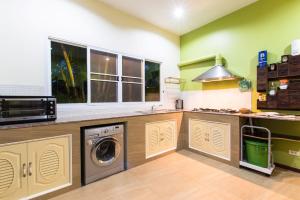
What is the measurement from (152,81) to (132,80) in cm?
61

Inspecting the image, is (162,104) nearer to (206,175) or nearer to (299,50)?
(206,175)

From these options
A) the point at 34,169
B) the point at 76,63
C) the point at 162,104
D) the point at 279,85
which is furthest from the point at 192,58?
the point at 34,169

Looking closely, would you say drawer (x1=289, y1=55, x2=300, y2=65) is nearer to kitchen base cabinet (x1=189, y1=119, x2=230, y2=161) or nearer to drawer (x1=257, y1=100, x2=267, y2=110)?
drawer (x1=257, y1=100, x2=267, y2=110)

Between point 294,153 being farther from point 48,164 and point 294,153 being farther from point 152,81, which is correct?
point 48,164

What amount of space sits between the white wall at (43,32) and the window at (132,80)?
22 centimetres

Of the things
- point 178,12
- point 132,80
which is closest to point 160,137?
point 132,80

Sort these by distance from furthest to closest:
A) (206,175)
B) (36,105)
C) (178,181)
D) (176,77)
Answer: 1. (176,77)
2. (206,175)
3. (178,181)
4. (36,105)

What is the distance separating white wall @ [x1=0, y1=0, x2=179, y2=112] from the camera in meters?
2.11

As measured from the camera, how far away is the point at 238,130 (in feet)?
8.84

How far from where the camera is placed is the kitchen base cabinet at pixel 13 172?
1651 mm

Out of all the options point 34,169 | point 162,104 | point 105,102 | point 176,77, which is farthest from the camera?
point 176,77

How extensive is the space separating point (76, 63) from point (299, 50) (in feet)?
11.4

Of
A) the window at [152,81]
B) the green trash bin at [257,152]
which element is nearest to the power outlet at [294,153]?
the green trash bin at [257,152]

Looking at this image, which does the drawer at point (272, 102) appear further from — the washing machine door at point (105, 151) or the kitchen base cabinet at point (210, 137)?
the washing machine door at point (105, 151)
